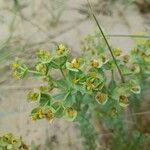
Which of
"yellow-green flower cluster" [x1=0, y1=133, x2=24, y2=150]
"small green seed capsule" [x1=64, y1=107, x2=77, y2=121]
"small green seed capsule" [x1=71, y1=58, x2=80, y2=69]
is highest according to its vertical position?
"small green seed capsule" [x1=71, y1=58, x2=80, y2=69]

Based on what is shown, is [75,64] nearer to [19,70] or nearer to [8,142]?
[19,70]

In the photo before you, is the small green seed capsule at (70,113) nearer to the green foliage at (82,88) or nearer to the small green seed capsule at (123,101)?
the green foliage at (82,88)

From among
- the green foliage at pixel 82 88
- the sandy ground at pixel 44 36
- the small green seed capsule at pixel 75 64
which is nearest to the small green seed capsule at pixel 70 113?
the green foliage at pixel 82 88

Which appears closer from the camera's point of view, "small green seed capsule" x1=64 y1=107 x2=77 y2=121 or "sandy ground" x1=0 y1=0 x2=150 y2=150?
"small green seed capsule" x1=64 y1=107 x2=77 y2=121

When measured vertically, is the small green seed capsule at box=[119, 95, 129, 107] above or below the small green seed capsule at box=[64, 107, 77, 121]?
above

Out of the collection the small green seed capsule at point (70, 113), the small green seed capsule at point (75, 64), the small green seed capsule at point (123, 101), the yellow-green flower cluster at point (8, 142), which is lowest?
the yellow-green flower cluster at point (8, 142)

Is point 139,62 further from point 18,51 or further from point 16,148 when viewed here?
point 18,51

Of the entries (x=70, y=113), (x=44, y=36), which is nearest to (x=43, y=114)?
(x=70, y=113)

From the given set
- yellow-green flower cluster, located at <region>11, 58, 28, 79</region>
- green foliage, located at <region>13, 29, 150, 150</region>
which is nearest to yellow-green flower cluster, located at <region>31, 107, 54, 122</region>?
green foliage, located at <region>13, 29, 150, 150</region>

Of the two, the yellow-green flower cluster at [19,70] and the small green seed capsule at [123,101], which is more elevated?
the yellow-green flower cluster at [19,70]

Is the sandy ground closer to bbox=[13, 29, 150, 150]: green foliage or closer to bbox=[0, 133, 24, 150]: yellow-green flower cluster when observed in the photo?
bbox=[13, 29, 150, 150]: green foliage
